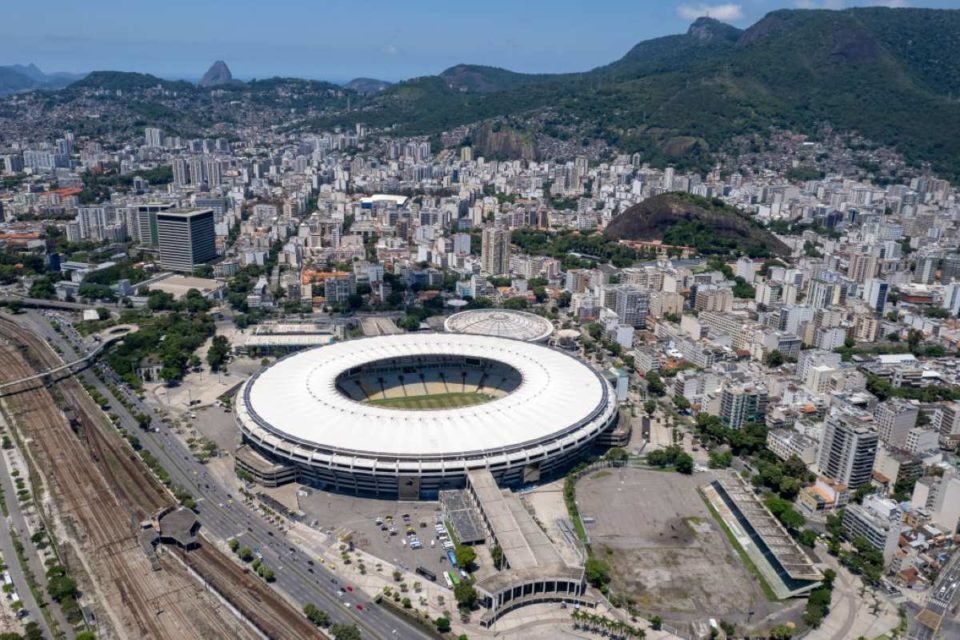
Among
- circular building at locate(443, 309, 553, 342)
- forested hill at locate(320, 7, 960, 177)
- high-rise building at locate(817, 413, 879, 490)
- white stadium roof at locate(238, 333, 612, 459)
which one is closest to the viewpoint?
white stadium roof at locate(238, 333, 612, 459)

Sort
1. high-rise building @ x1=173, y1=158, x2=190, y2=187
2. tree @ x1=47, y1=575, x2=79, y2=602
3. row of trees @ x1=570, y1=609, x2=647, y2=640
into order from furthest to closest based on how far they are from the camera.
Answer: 1. high-rise building @ x1=173, y1=158, x2=190, y2=187
2. tree @ x1=47, y1=575, x2=79, y2=602
3. row of trees @ x1=570, y1=609, x2=647, y2=640

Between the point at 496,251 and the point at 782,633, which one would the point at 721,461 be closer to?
the point at 782,633

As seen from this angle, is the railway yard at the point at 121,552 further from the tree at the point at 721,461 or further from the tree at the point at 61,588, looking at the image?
the tree at the point at 721,461

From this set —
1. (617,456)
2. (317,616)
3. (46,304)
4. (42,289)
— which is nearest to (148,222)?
(42,289)

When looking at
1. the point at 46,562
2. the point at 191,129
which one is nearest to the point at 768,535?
the point at 46,562

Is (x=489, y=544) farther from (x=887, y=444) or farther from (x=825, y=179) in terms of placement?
(x=825, y=179)

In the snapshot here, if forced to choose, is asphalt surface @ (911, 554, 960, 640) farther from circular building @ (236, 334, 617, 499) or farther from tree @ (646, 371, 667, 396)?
tree @ (646, 371, 667, 396)

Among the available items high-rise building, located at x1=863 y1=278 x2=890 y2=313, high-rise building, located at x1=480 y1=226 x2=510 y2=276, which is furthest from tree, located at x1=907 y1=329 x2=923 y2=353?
high-rise building, located at x1=480 y1=226 x2=510 y2=276

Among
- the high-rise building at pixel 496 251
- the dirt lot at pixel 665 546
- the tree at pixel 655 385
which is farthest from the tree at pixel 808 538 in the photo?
the high-rise building at pixel 496 251
